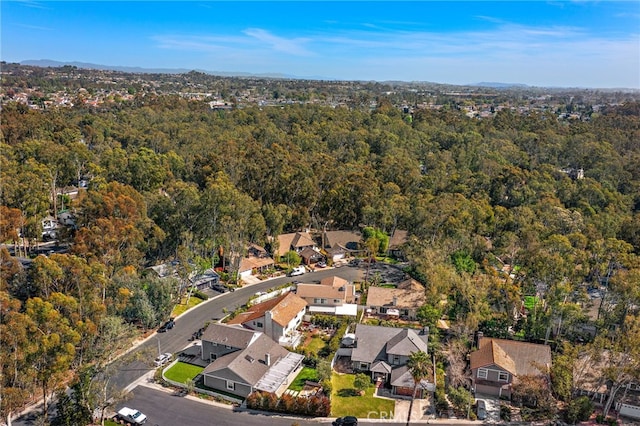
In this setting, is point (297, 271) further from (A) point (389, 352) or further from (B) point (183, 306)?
(A) point (389, 352)

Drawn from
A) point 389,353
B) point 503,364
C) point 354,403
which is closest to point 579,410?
point 503,364

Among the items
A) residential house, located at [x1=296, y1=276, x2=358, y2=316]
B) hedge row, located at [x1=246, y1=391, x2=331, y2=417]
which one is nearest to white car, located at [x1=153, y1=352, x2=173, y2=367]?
hedge row, located at [x1=246, y1=391, x2=331, y2=417]

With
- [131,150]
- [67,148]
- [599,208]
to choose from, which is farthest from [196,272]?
[599,208]

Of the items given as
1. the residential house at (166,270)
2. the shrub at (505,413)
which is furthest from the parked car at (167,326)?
the shrub at (505,413)

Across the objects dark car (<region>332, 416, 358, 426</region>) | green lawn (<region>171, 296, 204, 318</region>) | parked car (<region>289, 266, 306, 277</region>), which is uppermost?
parked car (<region>289, 266, 306, 277</region>)

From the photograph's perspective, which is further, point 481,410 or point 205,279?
point 205,279

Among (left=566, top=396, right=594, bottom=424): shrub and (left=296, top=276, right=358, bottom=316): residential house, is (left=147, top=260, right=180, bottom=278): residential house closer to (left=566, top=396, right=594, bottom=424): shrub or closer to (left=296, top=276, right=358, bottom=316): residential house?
(left=296, top=276, right=358, bottom=316): residential house
